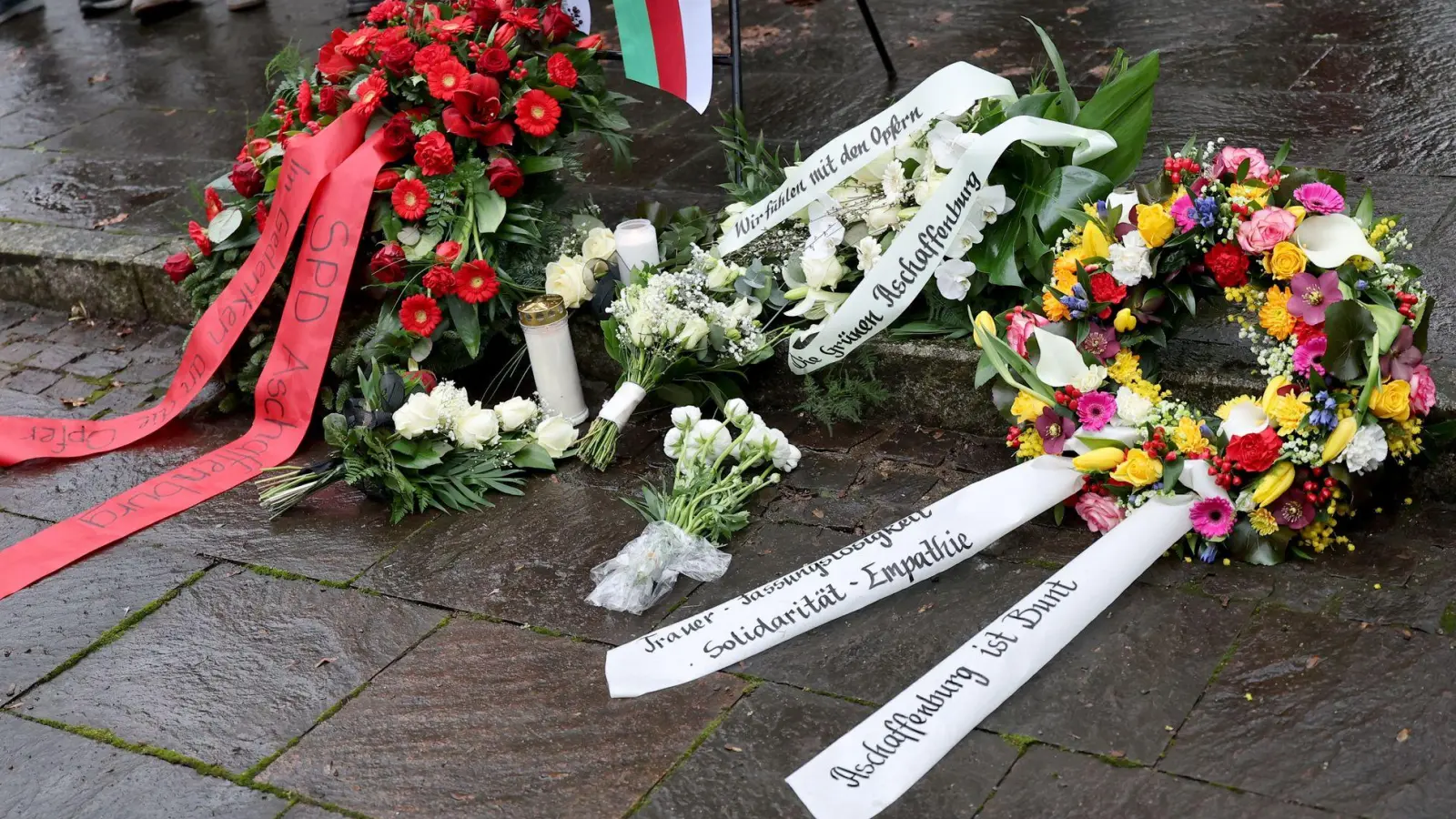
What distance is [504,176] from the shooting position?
3467 mm

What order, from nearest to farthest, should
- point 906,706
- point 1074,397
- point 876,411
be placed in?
point 906,706 → point 1074,397 → point 876,411

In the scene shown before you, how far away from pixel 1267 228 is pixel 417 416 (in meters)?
1.87

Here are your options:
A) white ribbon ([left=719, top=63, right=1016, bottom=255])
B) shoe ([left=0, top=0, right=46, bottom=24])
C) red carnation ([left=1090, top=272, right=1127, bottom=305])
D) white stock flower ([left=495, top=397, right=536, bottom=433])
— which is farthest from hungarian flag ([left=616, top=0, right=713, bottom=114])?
shoe ([left=0, top=0, right=46, bottom=24])

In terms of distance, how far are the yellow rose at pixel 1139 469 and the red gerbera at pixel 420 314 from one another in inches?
67.3

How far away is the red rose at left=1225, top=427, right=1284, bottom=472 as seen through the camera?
8.34 feet

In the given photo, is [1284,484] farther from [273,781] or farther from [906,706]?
[273,781]

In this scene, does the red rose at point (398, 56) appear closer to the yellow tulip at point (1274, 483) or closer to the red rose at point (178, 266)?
the red rose at point (178, 266)

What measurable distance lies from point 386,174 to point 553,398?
28.7 inches

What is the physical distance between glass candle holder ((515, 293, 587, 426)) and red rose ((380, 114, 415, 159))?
0.53 meters

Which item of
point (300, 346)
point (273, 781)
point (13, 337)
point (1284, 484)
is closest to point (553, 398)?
point (300, 346)

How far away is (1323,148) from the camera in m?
3.90

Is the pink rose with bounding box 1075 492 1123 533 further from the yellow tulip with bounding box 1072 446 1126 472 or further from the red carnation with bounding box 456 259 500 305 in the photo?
the red carnation with bounding box 456 259 500 305

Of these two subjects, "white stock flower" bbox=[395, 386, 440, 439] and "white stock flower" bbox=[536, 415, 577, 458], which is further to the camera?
"white stock flower" bbox=[536, 415, 577, 458]

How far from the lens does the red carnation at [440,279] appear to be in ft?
11.0
